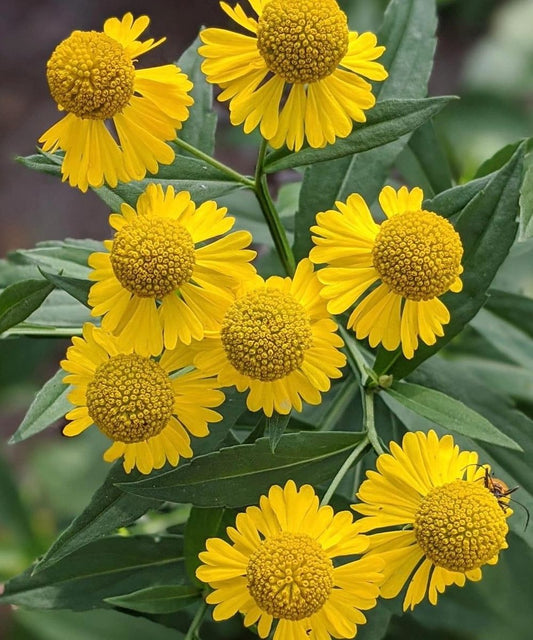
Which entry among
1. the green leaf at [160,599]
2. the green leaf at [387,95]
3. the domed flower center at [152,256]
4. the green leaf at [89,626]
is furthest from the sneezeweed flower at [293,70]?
the green leaf at [89,626]

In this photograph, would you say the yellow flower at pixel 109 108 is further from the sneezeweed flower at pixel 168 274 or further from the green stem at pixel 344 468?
the green stem at pixel 344 468

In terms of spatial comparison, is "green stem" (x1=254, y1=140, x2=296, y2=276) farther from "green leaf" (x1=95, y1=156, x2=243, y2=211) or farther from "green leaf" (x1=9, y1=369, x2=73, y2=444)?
"green leaf" (x1=9, y1=369, x2=73, y2=444)

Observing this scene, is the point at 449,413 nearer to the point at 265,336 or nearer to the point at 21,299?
the point at 265,336

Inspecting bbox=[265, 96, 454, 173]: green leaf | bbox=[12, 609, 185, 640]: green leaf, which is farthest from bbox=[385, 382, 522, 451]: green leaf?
bbox=[12, 609, 185, 640]: green leaf

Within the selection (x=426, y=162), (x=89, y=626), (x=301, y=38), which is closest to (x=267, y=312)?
(x=301, y=38)

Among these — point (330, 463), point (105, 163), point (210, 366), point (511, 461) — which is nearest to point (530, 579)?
point (511, 461)

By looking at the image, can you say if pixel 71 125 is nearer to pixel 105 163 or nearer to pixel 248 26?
pixel 105 163

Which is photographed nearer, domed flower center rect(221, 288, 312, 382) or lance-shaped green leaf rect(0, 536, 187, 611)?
domed flower center rect(221, 288, 312, 382)
